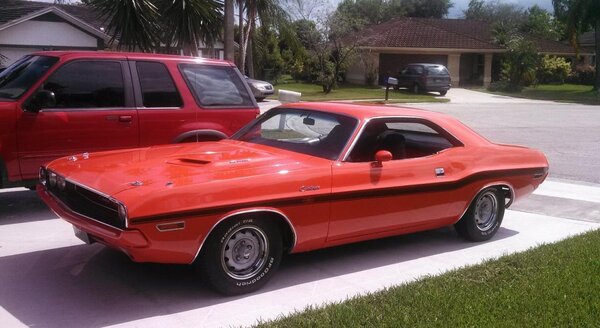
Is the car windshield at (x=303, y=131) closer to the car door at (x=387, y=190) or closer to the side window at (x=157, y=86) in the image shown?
the car door at (x=387, y=190)

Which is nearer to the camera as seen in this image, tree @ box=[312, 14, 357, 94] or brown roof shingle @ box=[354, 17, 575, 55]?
tree @ box=[312, 14, 357, 94]

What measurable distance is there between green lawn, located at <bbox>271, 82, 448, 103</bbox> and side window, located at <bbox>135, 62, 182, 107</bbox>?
871 inches

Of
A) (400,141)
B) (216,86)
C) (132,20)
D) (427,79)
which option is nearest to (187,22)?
(132,20)

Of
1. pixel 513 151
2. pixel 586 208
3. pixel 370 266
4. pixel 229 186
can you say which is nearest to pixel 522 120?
pixel 586 208

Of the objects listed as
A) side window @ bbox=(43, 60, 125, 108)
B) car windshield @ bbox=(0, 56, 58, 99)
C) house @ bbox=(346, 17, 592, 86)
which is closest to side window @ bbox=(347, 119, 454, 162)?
side window @ bbox=(43, 60, 125, 108)

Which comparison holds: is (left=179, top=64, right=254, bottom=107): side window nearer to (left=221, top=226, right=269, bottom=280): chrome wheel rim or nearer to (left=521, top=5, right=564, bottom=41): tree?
(left=221, top=226, right=269, bottom=280): chrome wheel rim

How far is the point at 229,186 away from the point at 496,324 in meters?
2.05

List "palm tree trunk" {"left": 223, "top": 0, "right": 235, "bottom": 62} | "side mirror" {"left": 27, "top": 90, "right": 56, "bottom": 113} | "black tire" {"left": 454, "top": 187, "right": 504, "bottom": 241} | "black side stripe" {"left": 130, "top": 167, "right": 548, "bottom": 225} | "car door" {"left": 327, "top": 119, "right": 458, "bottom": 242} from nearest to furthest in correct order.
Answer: "black side stripe" {"left": 130, "top": 167, "right": 548, "bottom": 225} → "car door" {"left": 327, "top": 119, "right": 458, "bottom": 242} → "black tire" {"left": 454, "top": 187, "right": 504, "bottom": 241} → "side mirror" {"left": 27, "top": 90, "right": 56, "bottom": 113} → "palm tree trunk" {"left": 223, "top": 0, "right": 235, "bottom": 62}

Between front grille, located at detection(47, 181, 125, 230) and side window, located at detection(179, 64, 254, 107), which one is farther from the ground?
side window, located at detection(179, 64, 254, 107)

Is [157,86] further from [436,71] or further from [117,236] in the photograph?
[436,71]

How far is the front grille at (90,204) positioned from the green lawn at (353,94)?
24827 millimetres

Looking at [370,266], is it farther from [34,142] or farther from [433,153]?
[34,142]

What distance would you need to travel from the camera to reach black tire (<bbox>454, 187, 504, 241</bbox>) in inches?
250

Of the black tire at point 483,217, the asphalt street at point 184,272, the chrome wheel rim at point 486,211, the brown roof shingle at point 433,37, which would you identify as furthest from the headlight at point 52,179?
the brown roof shingle at point 433,37
